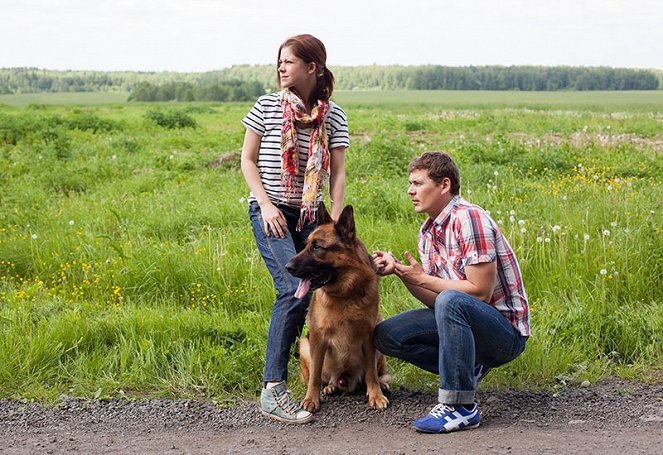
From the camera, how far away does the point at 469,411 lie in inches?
161

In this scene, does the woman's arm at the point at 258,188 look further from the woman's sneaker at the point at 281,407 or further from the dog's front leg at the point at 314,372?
the woman's sneaker at the point at 281,407

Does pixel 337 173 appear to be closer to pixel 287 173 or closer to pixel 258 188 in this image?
pixel 287 173

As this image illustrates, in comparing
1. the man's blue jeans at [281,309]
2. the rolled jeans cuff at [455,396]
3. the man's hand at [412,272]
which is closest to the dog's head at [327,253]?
the man's blue jeans at [281,309]

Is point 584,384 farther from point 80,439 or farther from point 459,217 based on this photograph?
point 80,439

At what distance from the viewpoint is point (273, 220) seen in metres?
4.46

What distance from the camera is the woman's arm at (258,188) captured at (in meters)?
4.47

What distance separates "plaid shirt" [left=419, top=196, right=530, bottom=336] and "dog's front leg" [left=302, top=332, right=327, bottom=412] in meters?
0.84

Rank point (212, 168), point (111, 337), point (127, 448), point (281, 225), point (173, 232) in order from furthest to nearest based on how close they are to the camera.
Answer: point (212, 168) < point (173, 232) < point (111, 337) < point (281, 225) < point (127, 448)

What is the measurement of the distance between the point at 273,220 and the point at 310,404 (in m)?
1.21

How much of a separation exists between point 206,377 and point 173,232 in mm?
4260

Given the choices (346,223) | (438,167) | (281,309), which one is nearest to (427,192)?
(438,167)

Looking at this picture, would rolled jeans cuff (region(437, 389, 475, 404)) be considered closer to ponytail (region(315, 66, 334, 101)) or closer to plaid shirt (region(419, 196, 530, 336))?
plaid shirt (region(419, 196, 530, 336))

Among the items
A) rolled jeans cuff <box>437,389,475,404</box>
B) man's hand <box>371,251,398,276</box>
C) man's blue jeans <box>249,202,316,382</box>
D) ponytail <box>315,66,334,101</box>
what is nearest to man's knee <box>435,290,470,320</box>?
man's hand <box>371,251,398,276</box>

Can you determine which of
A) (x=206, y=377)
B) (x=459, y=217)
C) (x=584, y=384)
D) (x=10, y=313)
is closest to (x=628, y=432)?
(x=584, y=384)
